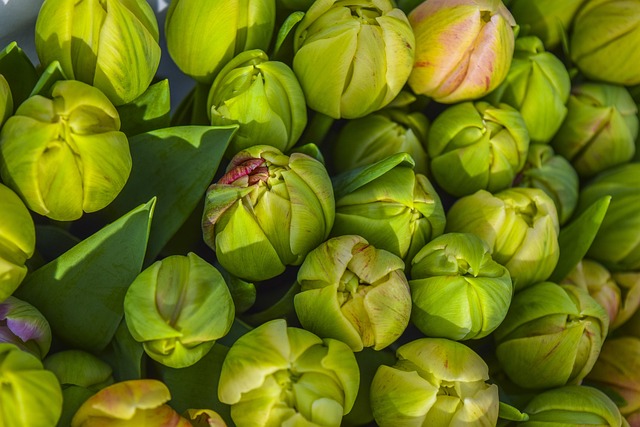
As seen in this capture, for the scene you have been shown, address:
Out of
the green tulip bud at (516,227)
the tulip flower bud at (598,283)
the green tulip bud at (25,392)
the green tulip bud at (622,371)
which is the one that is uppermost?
the green tulip bud at (25,392)

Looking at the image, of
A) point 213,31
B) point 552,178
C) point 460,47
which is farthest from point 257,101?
point 552,178

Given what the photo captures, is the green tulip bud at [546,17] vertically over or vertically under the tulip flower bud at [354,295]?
over

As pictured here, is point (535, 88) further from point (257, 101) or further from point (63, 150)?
point (63, 150)

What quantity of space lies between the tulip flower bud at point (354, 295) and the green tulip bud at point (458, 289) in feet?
0.09

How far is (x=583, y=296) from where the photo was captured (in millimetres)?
622

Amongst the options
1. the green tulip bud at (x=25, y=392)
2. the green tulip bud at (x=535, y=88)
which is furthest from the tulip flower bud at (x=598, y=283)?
the green tulip bud at (x=25, y=392)

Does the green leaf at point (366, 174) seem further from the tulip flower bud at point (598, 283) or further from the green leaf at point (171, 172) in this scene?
the tulip flower bud at point (598, 283)

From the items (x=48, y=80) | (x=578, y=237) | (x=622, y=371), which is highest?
(x=48, y=80)

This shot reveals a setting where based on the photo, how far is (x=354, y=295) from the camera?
0.52 m

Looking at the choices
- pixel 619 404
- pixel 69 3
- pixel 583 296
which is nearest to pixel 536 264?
pixel 583 296

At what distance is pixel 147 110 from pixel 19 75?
0.09 m

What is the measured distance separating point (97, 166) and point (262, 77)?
0.45 feet

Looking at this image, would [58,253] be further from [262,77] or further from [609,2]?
[609,2]

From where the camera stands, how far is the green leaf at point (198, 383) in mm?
540
